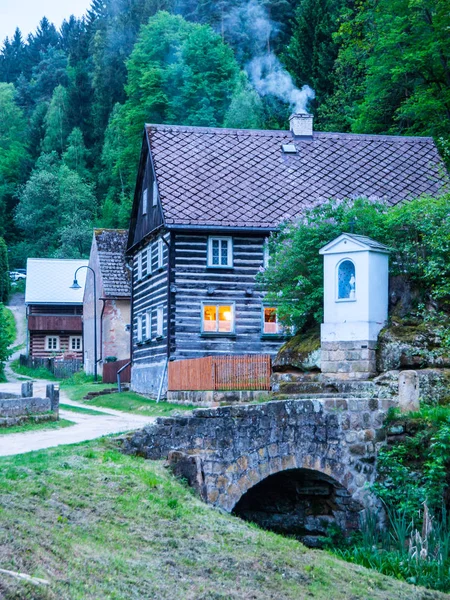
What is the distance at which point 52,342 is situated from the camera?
222 feet

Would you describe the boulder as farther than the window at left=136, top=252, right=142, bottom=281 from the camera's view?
No

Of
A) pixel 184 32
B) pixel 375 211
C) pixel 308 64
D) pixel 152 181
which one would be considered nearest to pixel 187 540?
pixel 375 211

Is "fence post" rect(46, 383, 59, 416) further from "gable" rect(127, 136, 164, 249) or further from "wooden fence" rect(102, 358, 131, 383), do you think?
"wooden fence" rect(102, 358, 131, 383)

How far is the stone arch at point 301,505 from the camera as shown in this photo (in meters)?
18.5

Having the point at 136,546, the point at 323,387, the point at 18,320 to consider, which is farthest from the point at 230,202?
the point at 18,320

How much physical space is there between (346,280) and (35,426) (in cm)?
805

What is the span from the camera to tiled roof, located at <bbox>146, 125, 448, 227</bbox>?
34281 millimetres

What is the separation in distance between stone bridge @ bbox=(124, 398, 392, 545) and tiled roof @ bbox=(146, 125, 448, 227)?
15.2 m

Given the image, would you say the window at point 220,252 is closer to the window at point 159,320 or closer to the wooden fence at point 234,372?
the window at point 159,320

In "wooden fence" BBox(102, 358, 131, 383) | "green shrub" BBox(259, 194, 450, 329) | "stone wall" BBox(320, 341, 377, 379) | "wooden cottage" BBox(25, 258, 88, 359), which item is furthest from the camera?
"wooden cottage" BBox(25, 258, 88, 359)

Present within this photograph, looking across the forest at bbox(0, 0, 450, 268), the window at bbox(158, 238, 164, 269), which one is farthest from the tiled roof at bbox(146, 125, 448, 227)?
the forest at bbox(0, 0, 450, 268)

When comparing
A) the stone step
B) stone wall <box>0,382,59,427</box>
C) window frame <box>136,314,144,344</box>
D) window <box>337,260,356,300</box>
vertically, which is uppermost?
window <box>337,260,356,300</box>

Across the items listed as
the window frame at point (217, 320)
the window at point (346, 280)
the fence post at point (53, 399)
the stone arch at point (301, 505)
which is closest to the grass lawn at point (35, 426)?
the fence post at point (53, 399)

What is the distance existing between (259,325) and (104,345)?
18112 mm
